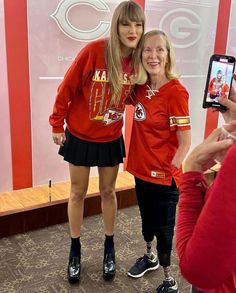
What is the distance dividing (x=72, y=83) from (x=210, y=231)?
133cm

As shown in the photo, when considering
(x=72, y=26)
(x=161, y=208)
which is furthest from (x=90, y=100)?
(x=72, y=26)

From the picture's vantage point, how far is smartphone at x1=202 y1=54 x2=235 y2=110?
1430mm

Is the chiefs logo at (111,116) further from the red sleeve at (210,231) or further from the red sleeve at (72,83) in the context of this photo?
the red sleeve at (210,231)

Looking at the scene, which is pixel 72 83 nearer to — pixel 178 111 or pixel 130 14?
pixel 130 14

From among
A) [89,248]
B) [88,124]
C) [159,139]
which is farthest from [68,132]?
[89,248]

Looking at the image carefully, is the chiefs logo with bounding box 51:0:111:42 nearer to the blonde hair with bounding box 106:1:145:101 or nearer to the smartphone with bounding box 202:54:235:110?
the blonde hair with bounding box 106:1:145:101

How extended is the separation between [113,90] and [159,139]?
0.35m

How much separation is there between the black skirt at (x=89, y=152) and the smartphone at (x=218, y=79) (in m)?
0.69

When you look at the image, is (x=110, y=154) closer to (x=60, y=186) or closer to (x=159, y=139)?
(x=159, y=139)

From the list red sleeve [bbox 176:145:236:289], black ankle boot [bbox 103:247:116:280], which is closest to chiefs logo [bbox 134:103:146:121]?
black ankle boot [bbox 103:247:116:280]

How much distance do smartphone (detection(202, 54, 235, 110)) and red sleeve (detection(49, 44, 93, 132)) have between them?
63 cm

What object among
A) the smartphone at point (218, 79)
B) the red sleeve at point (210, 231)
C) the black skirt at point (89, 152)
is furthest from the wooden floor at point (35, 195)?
the red sleeve at point (210, 231)

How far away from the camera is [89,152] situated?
1932mm

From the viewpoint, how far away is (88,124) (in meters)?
1.88
